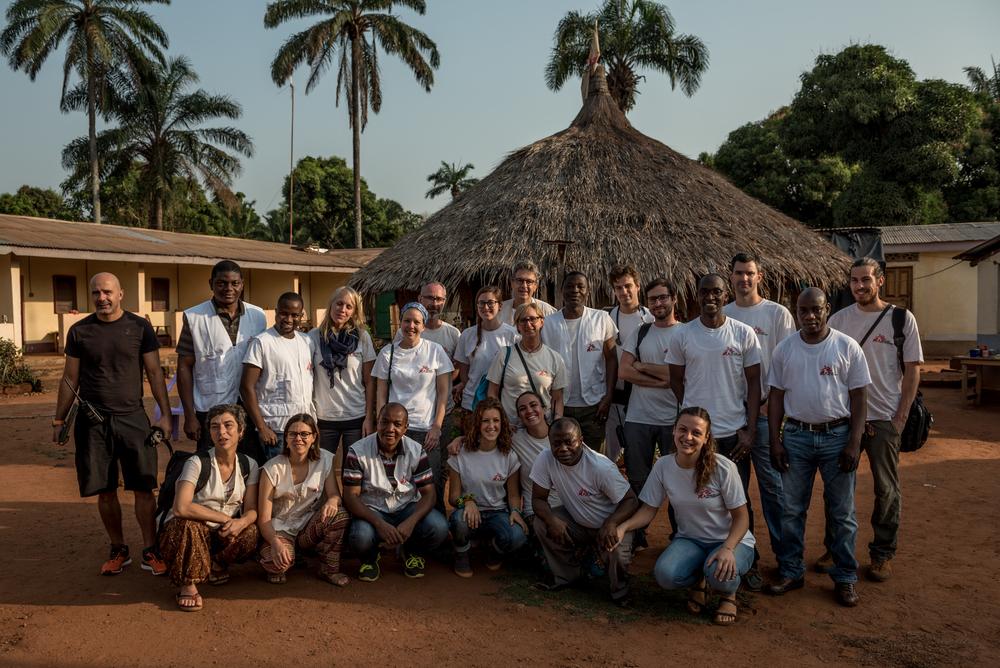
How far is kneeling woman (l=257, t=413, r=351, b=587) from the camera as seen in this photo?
Answer: 420cm

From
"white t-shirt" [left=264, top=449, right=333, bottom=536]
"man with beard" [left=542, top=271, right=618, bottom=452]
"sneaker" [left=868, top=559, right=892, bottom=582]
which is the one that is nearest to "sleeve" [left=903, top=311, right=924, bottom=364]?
"sneaker" [left=868, top=559, right=892, bottom=582]

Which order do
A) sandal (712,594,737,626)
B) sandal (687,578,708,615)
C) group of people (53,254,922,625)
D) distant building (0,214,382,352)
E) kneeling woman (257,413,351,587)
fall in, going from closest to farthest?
sandal (712,594,737,626), sandal (687,578,708,615), group of people (53,254,922,625), kneeling woman (257,413,351,587), distant building (0,214,382,352)

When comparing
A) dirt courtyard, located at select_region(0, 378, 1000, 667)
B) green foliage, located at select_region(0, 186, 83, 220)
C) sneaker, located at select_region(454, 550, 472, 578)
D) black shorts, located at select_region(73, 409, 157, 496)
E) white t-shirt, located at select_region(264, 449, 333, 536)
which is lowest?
dirt courtyard, located at select_region(0, 378, 1000, 667)

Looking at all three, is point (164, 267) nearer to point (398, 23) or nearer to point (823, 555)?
point (398, 23)

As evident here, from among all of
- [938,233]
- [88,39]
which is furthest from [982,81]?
[88,39]

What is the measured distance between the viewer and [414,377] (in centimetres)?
471

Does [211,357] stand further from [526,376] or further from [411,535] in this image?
[526,376]

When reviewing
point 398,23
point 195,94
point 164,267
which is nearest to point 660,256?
point 164,267

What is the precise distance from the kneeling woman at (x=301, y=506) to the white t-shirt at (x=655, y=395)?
73.7 inches

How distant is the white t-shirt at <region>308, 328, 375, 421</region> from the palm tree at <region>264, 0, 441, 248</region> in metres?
20.8

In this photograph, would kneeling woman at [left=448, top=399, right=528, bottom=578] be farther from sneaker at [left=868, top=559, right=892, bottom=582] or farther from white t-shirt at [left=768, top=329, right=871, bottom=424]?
sneaker at [left=868, top=559, right=892, bottom=582]

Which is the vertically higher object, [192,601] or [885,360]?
[885,360]

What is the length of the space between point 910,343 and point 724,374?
3.52ft

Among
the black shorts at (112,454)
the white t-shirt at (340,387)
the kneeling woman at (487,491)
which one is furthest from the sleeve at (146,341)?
the kneeling woman at (487,491)
